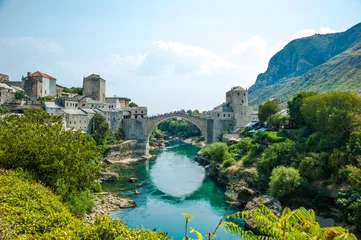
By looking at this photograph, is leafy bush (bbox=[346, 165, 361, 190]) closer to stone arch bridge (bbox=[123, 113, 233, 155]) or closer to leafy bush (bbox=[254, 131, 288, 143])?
leafy bush (bbox=[254, 131, 288, 143])

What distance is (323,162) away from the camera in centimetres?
1981

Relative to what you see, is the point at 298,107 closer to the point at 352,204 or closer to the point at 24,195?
the point at 352,204

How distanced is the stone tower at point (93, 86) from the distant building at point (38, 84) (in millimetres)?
5862

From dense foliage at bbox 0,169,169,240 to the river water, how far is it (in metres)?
8.73

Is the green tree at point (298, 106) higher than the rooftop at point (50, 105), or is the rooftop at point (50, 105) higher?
the rooftop at point (50, 105)

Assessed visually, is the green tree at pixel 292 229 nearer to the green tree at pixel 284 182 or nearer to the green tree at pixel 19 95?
the green tree at pixel 284 182

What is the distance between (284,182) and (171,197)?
10.1 metres

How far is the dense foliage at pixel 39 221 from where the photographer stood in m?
7.56

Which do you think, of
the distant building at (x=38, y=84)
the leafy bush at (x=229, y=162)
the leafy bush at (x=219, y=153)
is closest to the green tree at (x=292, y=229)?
the leafy bush at (x=229, y=162)

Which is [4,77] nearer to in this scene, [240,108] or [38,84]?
[38,84]

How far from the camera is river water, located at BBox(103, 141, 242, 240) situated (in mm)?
18803

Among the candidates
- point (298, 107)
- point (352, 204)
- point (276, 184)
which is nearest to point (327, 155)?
point (276, 184)

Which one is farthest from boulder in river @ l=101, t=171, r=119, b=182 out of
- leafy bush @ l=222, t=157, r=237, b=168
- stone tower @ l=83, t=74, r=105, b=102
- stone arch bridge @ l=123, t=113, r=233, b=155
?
stone tower @ l=83, t=74, r=105, b=102

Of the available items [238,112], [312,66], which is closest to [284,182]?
[238,112]
